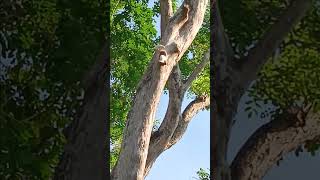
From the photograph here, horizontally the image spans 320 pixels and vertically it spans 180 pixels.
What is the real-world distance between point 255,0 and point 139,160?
299cm

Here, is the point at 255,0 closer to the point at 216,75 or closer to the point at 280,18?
the point at 280,18

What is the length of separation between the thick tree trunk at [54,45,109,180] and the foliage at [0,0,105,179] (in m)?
0.04

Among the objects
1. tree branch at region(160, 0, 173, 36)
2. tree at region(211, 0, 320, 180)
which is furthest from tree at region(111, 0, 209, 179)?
tree at region(211, 0, 320, 180)

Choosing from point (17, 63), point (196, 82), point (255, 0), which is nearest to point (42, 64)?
point (17, 63)

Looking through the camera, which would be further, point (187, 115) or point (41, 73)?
point (187, 115)

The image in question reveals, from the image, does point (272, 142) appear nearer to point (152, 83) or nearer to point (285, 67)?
point (285, 67)

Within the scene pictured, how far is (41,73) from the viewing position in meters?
2.90

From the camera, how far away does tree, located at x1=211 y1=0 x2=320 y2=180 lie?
264cm

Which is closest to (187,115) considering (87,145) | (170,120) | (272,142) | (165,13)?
(170,120)

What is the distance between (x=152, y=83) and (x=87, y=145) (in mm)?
2710

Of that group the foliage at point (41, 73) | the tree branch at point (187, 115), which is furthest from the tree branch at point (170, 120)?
the foliage at point (41, 73)

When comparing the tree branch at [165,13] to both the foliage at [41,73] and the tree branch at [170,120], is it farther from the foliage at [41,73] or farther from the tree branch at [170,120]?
the foliage at [41,73]

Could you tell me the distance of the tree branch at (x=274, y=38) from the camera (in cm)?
267

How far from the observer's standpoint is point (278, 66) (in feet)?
8.71
